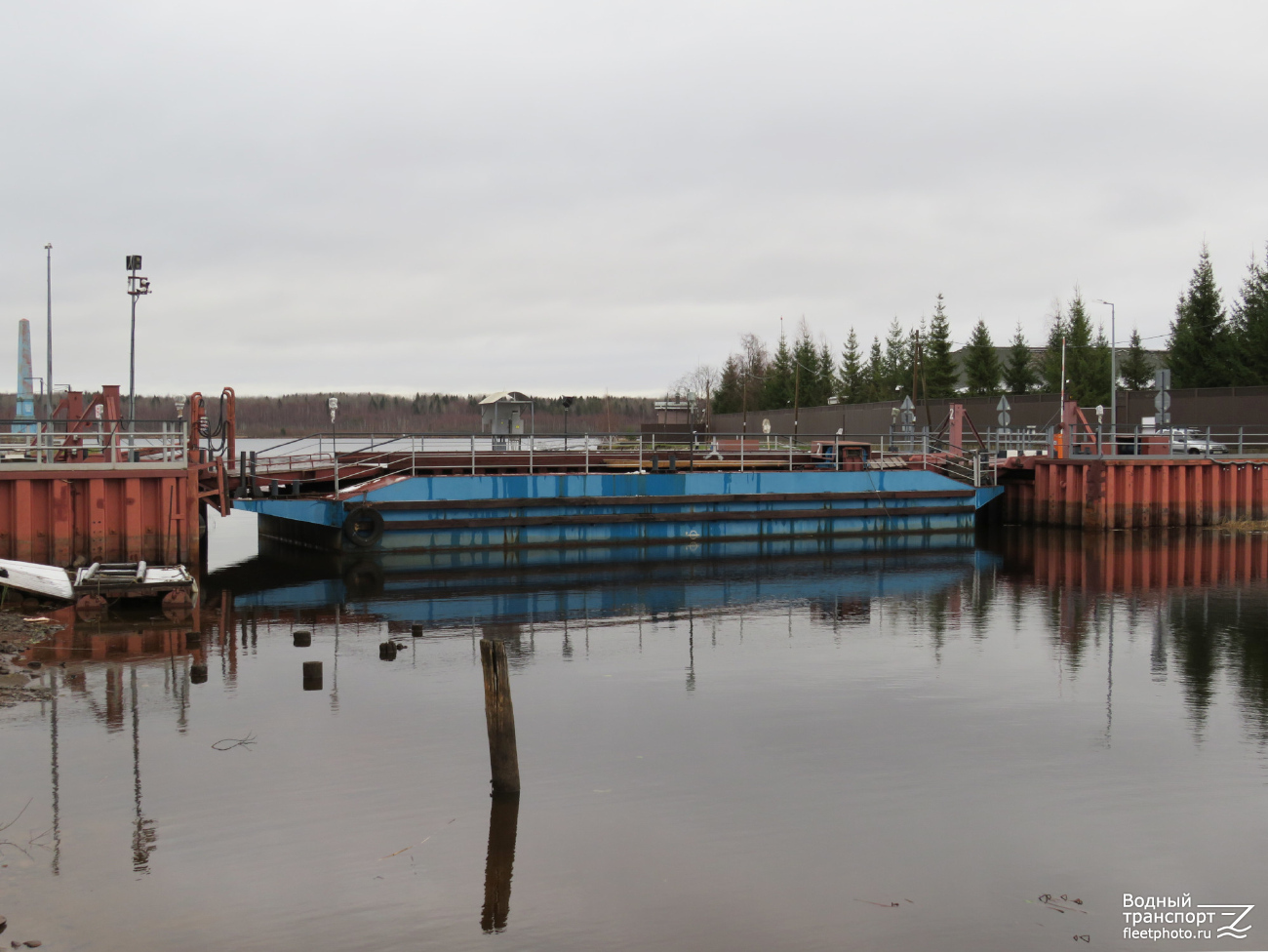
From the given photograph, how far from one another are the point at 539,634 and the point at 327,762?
7.11 meters

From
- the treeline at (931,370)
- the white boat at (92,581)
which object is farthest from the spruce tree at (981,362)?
the white boat at (92,581)

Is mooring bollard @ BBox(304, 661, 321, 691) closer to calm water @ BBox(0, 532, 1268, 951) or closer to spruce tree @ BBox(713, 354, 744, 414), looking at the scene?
calm water @ BBox(0, 532, 1268, 951)

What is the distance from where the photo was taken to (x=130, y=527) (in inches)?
847

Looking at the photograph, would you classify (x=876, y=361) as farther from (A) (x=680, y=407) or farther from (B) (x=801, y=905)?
(B) (x=801, y=905)

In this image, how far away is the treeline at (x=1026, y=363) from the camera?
2498 inches

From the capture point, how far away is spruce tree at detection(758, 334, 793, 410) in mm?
99500

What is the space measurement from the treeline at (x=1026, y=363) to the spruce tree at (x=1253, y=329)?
0.06m

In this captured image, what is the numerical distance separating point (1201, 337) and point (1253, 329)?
12.9 feet

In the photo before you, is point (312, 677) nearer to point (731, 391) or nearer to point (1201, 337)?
point (1201, 337)

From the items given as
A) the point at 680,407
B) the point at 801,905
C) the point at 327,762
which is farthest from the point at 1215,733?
the point at 680,407

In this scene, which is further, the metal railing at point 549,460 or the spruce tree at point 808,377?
the spruce tree at point 808,377

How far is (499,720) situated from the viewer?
952 centimetres

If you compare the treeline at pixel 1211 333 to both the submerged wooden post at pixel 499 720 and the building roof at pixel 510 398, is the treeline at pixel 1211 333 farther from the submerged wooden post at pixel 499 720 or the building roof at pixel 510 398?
the submerged wooden post at pixel 499 720

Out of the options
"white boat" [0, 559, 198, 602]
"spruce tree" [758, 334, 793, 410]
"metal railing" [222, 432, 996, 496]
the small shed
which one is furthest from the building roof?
"spruce tree" [758, 334, 793, 410]
